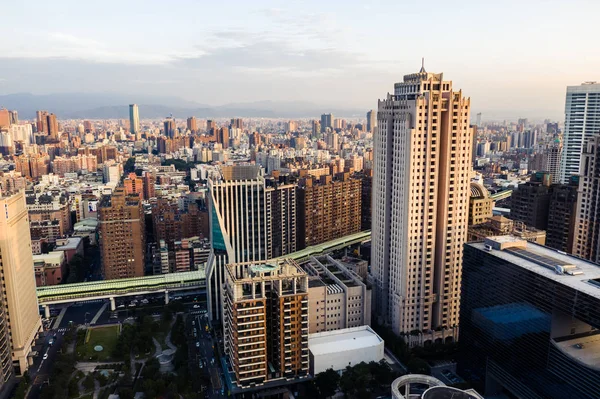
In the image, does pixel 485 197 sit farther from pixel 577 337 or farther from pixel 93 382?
pixel 93 382

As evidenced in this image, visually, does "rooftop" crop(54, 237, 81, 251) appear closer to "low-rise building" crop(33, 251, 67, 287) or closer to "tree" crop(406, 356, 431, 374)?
"low-rise building" crop(33, 251, 67, 287)

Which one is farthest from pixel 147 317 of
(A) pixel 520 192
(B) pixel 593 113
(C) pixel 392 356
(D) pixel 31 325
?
(B) pixel 593 113

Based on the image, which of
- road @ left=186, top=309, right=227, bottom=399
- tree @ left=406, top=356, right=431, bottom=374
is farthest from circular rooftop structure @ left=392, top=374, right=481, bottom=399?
road @ left=186, top=309, right=227, bottom=399

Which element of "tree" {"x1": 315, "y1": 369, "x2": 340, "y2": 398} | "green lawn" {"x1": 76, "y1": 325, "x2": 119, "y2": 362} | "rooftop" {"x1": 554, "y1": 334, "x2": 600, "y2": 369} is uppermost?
"rooftop" {"x1": 554, "y1": 334, "x2": 600, "y2": 369}

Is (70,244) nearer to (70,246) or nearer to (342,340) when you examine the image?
(70,246)

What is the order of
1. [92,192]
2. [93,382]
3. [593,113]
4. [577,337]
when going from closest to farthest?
1. [577,337]
2. [93,382]
3. [593,113]
4. [92,192]

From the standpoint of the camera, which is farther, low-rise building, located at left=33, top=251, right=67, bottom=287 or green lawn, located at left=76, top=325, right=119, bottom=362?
low-rise building, located at left=33, top=251, right=67, bottom=287

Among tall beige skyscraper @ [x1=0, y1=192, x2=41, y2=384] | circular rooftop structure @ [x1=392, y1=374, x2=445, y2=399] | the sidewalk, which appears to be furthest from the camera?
the sidewalk
